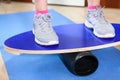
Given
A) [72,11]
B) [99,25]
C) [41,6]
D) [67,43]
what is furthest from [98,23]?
[72,11]

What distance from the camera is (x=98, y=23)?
117cm

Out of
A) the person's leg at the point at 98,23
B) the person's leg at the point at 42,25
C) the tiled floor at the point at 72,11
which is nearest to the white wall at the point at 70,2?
the tiled floor at the point at 72,11

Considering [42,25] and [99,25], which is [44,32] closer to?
[42,25]

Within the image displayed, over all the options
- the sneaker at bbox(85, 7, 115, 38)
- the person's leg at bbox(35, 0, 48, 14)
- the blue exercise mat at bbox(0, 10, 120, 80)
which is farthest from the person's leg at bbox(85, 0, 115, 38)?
the person's leg at bbox(35, 0, 48, 14)

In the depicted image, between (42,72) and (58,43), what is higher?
(58,43)

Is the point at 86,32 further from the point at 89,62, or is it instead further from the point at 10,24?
the point at 10,24

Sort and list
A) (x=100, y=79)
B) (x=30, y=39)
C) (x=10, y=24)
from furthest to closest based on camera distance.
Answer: (x=10, y=24) → (x=30, y=39) → (x=100, y=79)

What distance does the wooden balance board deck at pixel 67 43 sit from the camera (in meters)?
0.98

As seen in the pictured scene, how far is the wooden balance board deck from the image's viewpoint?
3.21ft

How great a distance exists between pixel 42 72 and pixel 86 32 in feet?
1.20

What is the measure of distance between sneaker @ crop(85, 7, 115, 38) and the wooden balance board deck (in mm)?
26

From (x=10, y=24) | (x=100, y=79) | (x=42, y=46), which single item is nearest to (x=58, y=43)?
(x=42, y=46)

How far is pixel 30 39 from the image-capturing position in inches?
44.3

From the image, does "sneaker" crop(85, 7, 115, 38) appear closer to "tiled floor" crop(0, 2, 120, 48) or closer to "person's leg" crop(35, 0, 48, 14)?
"person's leg" crop(35, 0, 48, 14)
